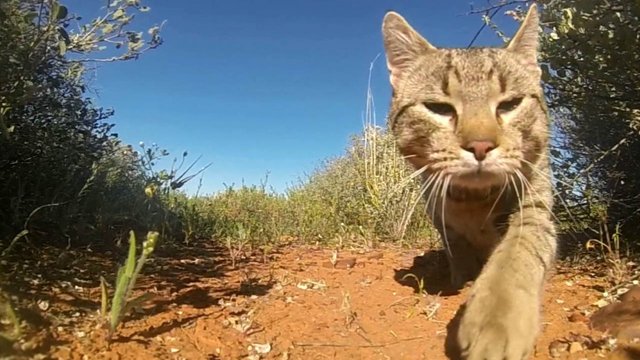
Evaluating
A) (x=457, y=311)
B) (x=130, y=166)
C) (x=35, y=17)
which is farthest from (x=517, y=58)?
(x=130, y=166)

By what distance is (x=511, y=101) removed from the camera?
3.46 metres

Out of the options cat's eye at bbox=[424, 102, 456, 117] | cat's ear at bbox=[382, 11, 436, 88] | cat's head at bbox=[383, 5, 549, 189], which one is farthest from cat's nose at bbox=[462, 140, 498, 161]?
cat's ear at bbox=[382, 11, 436, 88]

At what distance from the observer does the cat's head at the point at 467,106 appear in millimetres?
2977

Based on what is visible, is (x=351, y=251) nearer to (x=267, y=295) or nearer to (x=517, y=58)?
(x=267, y=295)

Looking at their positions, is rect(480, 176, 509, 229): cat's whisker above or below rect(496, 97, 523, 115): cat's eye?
below

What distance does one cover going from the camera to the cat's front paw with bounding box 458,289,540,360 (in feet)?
7.18

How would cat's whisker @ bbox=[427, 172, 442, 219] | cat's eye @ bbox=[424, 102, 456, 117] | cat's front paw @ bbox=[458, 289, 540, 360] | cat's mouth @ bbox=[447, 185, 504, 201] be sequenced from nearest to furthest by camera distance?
cat's front paw @ bbox=[458, 289, 540, 360] → cat's whisker @ bbox=[427, 172, 442, 219] → cat's mouth @ bbox=[447, 185, 504, 201] → cat's eye @ bbox=[424, 102, 456, 117]

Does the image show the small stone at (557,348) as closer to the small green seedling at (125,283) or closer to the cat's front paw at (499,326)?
the cat's front paw at (499,326)

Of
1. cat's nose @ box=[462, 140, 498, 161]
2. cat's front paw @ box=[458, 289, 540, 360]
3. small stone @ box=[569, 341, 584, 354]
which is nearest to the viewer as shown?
cat's front paw @ box=[458, 289, 540, 360]

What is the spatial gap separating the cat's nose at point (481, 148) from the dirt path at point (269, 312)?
93 cm

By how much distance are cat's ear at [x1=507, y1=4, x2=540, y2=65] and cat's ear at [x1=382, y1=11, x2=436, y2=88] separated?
0.55 metres

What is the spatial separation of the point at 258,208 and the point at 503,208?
4.44 meters

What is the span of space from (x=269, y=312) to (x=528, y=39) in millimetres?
2467

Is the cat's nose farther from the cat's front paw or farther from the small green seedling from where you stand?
the small green seedling
